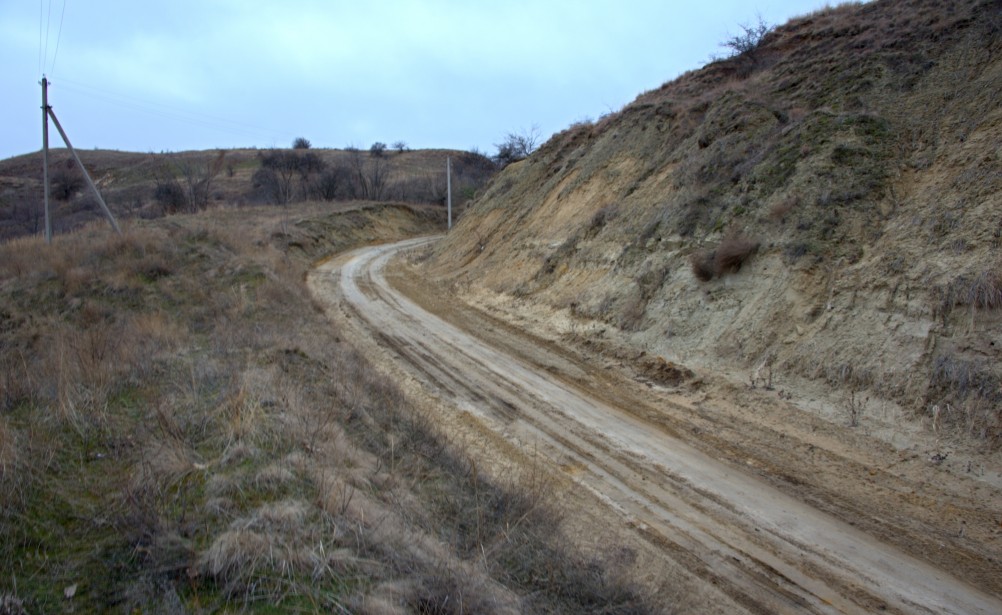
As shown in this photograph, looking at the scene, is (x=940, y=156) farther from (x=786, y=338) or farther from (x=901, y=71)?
(x=786, y=338)

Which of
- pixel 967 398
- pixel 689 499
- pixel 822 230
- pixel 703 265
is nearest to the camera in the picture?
pixel 689 499

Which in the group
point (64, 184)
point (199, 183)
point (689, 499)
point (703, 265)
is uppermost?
point (64, 184)

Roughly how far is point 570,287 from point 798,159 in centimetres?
613

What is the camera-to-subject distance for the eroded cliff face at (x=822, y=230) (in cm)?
793

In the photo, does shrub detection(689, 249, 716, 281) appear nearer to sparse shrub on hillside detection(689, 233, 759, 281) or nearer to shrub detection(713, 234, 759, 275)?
sparse shrub on hillside detection(689, 233, 759, 281)

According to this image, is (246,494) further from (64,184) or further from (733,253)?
(64,184)

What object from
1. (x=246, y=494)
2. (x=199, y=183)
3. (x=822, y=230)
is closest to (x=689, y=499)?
(x=246, y=494)

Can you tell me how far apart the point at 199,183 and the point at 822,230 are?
44904 millimetres

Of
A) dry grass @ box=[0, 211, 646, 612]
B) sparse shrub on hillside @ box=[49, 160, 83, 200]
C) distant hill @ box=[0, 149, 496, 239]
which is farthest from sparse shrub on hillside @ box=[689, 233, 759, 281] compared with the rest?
sparse shrub on hillside @ box=[49, 160, 83, 200]

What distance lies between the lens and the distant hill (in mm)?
42000

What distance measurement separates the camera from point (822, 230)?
1030cm

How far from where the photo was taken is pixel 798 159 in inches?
471

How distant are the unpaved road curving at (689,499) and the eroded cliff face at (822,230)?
2.35m

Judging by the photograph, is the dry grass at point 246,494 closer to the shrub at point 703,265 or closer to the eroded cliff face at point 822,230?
the eroded cliff face at point 822,230
